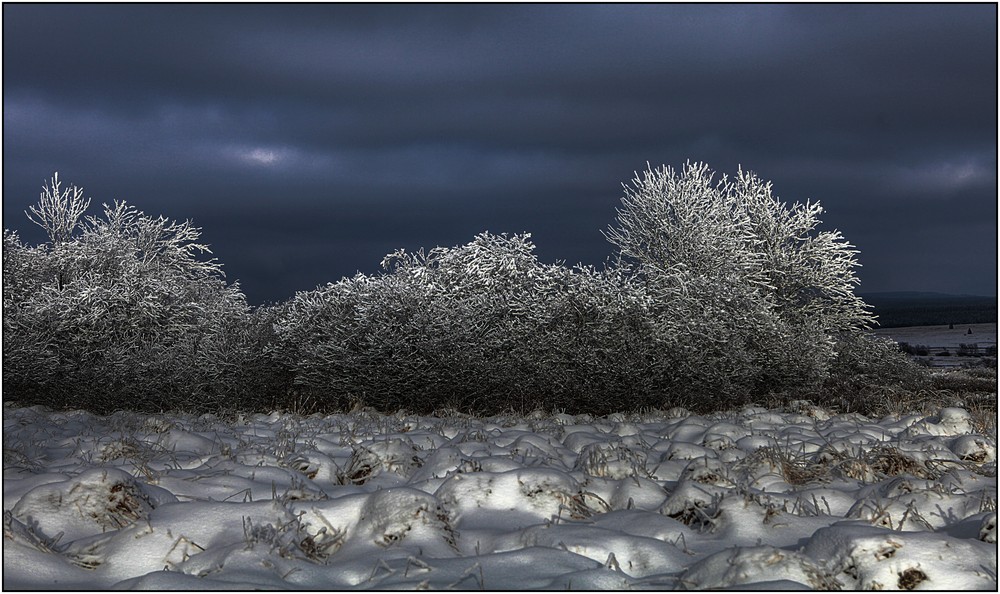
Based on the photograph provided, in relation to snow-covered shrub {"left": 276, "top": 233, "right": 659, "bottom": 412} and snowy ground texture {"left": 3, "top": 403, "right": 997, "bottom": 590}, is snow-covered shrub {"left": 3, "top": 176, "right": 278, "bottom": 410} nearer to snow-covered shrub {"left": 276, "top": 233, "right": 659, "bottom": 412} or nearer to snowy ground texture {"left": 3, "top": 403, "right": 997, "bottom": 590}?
snow-covered shrub {"left": 276, "top": 233, "right": 659, "bottom": 412}

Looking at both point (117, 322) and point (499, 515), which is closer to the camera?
point (499, 515)

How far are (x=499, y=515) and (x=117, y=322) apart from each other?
873 centimetres

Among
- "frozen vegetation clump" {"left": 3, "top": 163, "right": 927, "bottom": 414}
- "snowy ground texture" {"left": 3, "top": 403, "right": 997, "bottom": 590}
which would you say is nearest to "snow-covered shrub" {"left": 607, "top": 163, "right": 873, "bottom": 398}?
"frozen vegetation clump" {"left": 3, "top": 163, "right": 927, "bottom": 414}

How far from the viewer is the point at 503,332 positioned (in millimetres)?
8008

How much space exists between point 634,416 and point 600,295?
155cm

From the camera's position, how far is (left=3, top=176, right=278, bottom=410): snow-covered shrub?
350 inches

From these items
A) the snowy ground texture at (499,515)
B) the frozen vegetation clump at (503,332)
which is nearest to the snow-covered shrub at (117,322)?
the frozen vegetation clump at (503,332)

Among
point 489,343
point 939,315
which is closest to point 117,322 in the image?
point 489,343

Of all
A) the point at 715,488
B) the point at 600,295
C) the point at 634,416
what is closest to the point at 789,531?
the point at 715,488

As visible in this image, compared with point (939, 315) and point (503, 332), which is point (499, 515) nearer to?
point (503, 332)

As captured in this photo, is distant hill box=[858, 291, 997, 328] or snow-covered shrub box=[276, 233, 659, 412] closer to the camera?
snow-covered shrub box=[276, 233, 659, 412]

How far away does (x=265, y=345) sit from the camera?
9242 millimetres

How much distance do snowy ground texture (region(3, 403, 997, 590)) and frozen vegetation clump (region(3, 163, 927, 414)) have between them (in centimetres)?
331

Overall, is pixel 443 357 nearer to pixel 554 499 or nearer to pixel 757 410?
pixel 757 410
